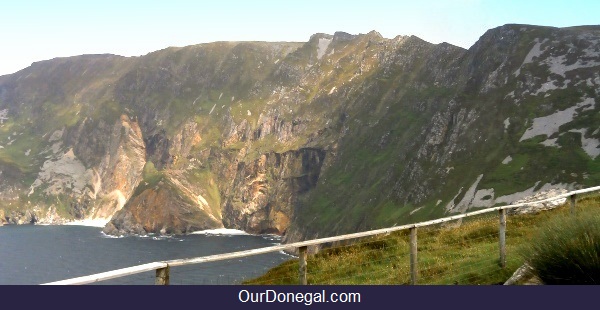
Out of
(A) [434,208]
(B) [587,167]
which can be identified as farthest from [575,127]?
(A) [434,208]

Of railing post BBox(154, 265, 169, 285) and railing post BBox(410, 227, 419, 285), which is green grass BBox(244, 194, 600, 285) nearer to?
railing post BBox(410, 227, 419, 285)

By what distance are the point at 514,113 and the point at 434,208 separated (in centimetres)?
4836

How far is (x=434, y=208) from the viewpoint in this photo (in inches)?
7367

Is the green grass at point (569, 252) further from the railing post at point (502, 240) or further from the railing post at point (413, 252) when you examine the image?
the railing post at point (502, 240)

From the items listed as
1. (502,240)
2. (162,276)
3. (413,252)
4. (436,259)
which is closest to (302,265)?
(162,276)

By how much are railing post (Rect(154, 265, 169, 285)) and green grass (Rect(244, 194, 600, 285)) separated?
840cm

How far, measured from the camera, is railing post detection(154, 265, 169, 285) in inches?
378

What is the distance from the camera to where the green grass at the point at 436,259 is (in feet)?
59.1

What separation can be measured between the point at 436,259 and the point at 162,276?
49.4 ft

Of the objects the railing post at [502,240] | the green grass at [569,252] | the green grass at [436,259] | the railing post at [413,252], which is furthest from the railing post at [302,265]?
the railing post at [502,240]

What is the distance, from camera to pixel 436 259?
72.7ft

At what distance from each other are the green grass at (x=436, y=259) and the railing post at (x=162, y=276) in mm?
8404

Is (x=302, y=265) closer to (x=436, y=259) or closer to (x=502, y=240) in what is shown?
(x=502, y=240)
